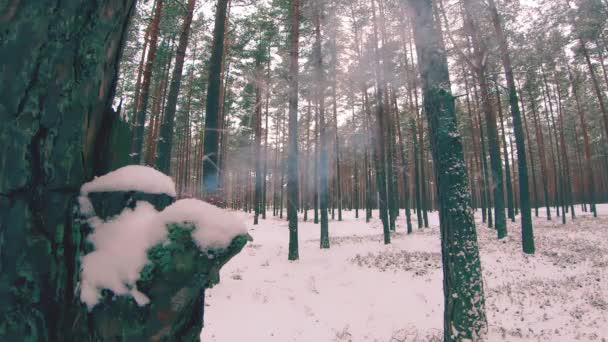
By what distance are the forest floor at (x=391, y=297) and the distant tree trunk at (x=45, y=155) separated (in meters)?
5.79

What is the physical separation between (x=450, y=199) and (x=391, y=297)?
445 cm

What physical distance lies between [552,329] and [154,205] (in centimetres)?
778

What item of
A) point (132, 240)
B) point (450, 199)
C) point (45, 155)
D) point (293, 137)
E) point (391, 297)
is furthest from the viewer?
point (293, 137)

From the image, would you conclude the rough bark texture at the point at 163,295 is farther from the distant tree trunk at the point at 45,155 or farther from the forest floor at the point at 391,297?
the forest floor at the point at 391,297

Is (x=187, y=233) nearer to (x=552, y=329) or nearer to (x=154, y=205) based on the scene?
(x=154, y=205)

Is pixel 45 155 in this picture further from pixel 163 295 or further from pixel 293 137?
pixel 293 137

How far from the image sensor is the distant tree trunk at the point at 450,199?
14.9 feet

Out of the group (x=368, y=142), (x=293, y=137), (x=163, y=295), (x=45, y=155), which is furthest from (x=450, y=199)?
(x=368, y=142)

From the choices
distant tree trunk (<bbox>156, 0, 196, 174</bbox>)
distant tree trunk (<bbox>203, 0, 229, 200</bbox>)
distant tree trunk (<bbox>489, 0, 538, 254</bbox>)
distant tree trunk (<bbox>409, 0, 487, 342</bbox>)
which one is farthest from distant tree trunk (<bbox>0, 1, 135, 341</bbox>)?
distant tree trunk (<bbox>489, 0, 538, 254</bbox>)

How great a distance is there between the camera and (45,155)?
0.75m

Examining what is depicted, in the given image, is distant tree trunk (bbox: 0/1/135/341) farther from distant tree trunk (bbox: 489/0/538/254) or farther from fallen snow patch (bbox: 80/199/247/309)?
distant tree trunk (bbox: 489/0/538/254)

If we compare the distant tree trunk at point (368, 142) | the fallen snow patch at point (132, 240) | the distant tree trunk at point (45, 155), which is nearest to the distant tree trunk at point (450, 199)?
the fallen snow patch at point (132, 240)

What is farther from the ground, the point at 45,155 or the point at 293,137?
the point at 293,137

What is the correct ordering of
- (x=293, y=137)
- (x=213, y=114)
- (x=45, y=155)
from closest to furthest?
1. (x=45, y=155)
2. (x=213, y=114)
3. (x=293, y=137)
